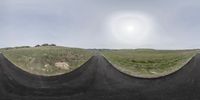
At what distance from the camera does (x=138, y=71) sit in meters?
9.59

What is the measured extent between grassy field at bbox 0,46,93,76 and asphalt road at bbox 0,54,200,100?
21 cm

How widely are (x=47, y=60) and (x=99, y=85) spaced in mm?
1320

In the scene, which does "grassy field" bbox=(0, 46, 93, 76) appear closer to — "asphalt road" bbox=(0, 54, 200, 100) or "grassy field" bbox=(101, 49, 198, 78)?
"asphalt road" bbox=(0, 54, 200, 100)

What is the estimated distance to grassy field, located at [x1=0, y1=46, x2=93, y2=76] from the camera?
9.55 metres

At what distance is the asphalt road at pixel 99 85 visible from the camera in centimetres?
936

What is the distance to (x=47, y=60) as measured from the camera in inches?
385

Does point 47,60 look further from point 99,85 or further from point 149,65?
point 149,65

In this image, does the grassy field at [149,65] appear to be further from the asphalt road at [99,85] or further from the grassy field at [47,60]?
the grassy field at [47,60]

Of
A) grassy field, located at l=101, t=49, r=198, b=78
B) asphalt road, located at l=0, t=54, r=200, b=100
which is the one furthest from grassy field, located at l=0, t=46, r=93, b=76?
grassy field, located at l=101, t=49, r=198, b=78

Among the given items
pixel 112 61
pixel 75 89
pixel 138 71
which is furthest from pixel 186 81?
pixel 75 89

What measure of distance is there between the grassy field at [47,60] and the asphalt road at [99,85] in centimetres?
21

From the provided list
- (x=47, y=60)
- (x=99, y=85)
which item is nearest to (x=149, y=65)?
(x=99, y=85)

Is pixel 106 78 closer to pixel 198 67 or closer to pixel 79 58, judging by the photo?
pixel 79 58

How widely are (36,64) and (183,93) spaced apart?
3304 millimetres
